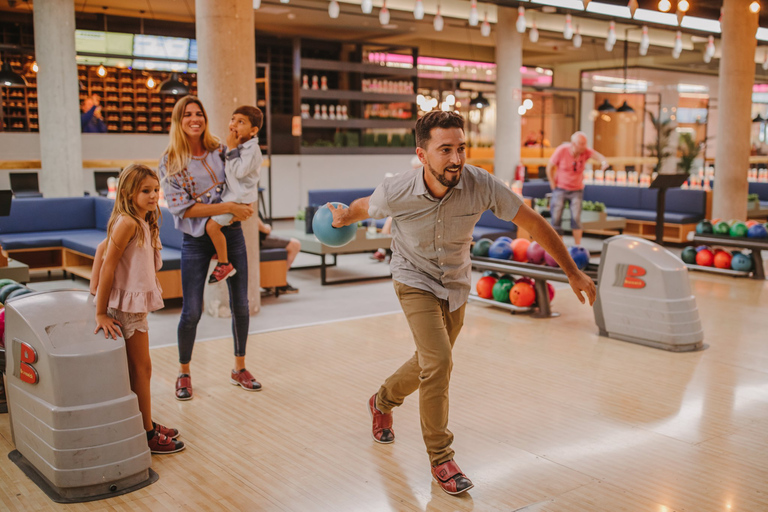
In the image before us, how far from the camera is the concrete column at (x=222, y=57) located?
6094 millimetres

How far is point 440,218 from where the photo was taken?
9.90ft

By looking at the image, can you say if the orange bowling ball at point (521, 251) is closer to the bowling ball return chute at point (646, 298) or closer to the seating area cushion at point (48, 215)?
the bowling ball return chute at point (646, 298)

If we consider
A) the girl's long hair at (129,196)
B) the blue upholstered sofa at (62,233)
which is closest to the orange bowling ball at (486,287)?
the blue upholstered sofa at (62,233)

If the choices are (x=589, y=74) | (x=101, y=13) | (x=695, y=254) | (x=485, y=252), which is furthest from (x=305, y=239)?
(x=589, y=74)

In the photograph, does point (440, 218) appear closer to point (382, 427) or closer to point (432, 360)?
point (432, 360)

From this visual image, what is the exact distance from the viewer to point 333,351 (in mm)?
5398

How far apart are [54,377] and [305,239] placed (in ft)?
17.9

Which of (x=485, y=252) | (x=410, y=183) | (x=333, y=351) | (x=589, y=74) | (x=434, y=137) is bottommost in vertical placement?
(x=333, y=351)

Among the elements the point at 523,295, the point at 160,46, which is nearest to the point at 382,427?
the point at 523,295

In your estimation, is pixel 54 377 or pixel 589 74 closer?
pixel 54 377

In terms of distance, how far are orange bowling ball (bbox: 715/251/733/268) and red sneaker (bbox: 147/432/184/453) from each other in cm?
704

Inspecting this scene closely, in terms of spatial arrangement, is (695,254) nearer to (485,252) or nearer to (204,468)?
(485,252)

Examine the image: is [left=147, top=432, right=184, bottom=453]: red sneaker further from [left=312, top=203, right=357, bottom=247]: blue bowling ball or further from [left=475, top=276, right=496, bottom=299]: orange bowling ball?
[left=475, top=276, right=496, bottom=299]: orange bowling ball

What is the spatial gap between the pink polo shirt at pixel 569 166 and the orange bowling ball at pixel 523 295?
3.43 metres
